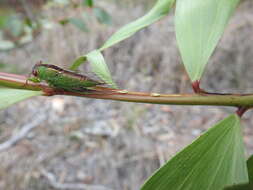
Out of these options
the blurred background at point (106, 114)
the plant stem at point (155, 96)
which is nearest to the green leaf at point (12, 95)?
the plant stem at point (155, 96)

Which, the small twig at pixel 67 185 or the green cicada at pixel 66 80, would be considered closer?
the green cicada at pixel 66 80

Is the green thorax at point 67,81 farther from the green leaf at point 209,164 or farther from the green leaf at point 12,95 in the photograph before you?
the green leaf at point 209,164

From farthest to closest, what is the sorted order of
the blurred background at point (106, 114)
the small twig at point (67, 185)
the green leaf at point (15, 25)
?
the blurred background at point (106, 114) → the small twig at point (67, 185) → the green leaf at point (15, 25)

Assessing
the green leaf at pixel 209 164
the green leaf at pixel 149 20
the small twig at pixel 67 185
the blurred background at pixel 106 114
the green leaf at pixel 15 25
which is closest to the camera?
the green leaf at pixel 209 164

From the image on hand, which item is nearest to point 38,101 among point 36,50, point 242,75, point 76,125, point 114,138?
point 76,125

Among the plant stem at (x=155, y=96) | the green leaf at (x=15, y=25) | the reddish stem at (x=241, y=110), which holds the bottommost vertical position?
the reddish stem at (x=241, y=110)

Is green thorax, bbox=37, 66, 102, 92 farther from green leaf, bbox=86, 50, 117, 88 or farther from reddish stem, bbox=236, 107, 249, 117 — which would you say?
reddish stem, bbox=236, 107, 249, 117

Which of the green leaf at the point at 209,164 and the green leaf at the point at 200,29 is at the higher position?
the green leaf at the point at 200,29

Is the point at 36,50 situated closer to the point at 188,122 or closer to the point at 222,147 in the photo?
the point at 188,122
